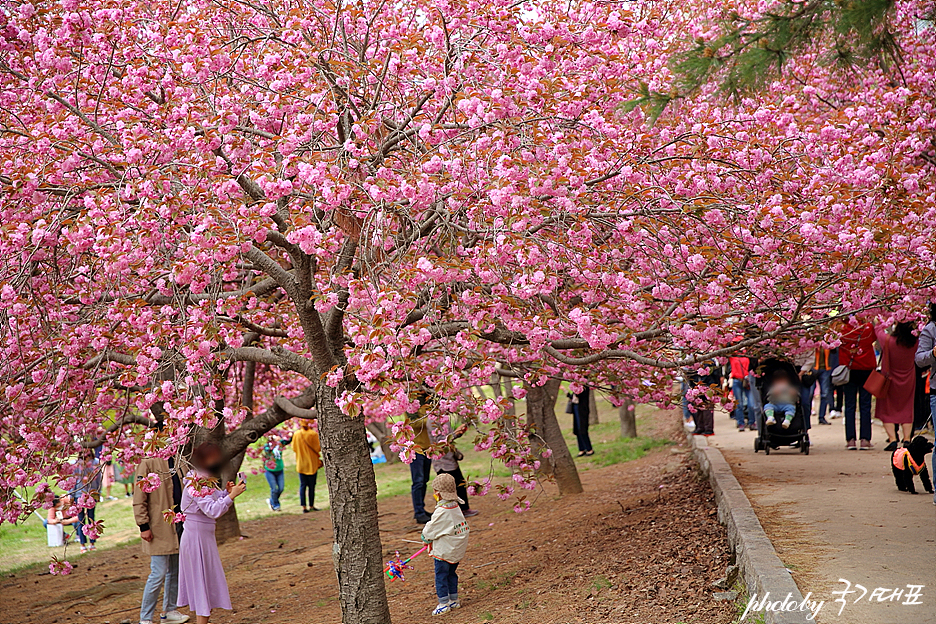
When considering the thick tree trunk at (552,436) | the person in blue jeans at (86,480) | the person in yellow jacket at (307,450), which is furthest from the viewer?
the person in yellow jacket at (307,450)

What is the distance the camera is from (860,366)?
10023 millimetres

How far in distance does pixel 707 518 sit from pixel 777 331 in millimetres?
2314

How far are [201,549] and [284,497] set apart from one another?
40.8ft

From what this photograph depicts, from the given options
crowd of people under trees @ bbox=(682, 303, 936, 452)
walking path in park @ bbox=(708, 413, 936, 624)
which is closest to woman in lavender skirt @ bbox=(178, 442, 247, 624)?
walking path in park @ bbox=(708, 413, 936, 624)

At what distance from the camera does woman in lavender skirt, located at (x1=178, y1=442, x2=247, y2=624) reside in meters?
6.64

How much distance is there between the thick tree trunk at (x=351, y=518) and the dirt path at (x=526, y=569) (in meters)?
0.81

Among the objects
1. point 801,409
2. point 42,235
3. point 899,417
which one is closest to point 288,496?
point 801,409

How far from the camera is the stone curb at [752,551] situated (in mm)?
4121

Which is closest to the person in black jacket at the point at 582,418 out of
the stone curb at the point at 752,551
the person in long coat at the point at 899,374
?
the person in long coat at the point at 899,374

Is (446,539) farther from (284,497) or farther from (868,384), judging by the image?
(284,497)

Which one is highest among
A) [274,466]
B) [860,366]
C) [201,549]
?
[860,366]

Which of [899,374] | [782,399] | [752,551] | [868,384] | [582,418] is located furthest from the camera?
[582,418]

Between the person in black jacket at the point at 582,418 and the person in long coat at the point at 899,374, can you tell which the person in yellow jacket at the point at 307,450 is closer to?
the person in black jacket at the point at 582,418

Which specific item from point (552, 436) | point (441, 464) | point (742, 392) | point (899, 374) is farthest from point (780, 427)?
point (441, 464)
